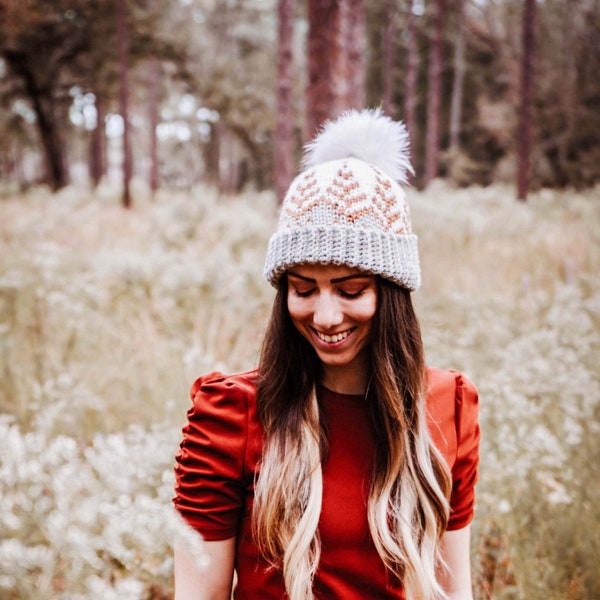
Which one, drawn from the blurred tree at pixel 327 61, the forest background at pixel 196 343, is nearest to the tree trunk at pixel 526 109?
the forest background at pixel 196 343

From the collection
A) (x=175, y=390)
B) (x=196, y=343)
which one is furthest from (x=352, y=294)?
(x=196, y=343)

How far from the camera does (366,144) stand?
1.81 metres

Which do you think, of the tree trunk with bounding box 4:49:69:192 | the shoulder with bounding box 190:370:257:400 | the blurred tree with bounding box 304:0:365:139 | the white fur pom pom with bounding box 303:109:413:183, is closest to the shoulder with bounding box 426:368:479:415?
the shoulder with bounding box 190:370:257:400

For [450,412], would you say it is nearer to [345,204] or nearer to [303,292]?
[303,292]

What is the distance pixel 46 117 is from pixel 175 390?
17.8 metres

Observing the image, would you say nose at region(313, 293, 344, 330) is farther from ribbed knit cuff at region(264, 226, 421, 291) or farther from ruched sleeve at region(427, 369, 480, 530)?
ruched sleeve at region(427, 369, 480, 530)

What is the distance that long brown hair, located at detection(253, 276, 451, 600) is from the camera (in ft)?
Answer: 4.90

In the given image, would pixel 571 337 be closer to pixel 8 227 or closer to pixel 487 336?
pixel 487 336

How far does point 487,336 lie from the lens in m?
4.42

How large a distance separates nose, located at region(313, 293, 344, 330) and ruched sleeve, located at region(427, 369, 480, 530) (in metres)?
0.42

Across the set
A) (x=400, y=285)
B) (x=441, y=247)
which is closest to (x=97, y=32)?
(x=441, y=247)

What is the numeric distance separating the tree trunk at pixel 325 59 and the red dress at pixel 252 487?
3.76 meters

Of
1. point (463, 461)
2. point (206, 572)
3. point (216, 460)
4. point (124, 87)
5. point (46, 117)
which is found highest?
point (124, 87)

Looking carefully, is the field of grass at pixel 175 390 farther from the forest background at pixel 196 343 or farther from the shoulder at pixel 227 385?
the shoulder at pixel 227 385
